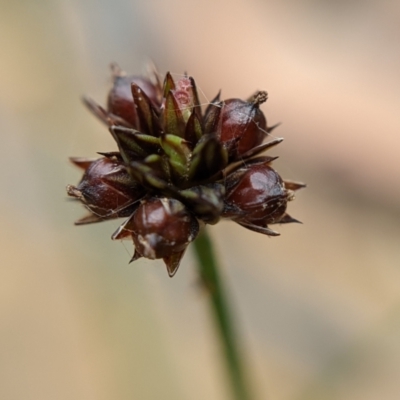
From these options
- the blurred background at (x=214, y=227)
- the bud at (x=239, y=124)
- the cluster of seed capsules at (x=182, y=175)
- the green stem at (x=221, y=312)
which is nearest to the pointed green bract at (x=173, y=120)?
the cluster of seed capsules at (x=182, y=175)

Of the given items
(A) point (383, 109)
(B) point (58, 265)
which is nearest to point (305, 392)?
(B) point (58, 265)

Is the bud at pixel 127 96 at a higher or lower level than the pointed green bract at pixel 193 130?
higher

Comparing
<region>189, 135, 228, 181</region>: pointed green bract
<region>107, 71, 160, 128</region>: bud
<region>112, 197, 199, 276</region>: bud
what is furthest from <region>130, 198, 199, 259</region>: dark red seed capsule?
<region>107, 71, 160, 128</region>: bud

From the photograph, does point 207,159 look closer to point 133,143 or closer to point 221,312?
point 133,143

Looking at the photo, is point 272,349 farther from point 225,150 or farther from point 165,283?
point 225,150

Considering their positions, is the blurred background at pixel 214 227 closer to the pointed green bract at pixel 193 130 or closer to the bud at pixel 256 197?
the bud at pixel 256 197
